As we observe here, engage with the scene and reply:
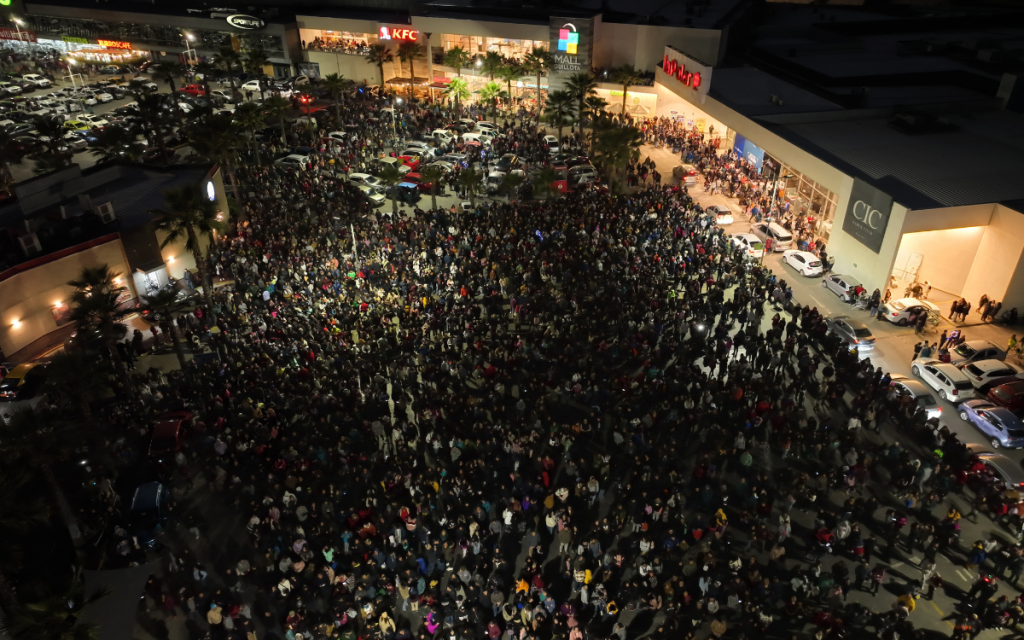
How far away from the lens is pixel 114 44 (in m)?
82.4

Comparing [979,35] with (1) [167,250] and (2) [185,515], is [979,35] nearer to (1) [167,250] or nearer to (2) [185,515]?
(1) [167,250]

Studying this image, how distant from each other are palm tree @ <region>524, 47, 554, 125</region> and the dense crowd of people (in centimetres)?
3186

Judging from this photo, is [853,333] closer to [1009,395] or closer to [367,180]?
[1009,395]

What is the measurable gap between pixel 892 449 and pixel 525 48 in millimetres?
55810

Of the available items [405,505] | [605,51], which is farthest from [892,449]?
[605,51]

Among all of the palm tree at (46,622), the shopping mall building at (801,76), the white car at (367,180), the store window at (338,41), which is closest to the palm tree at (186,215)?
the white car at (367,180)

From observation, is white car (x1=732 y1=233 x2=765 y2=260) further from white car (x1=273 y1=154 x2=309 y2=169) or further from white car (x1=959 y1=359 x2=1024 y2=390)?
white car (x1=273 y1=154 x2=309 y2=169)

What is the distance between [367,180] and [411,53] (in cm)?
2515

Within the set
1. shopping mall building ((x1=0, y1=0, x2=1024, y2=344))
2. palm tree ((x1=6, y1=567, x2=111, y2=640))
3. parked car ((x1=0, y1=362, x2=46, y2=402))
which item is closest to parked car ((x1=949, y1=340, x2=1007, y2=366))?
shopping mall building ((x1=0, y1=0, x2=1024, y2=344))

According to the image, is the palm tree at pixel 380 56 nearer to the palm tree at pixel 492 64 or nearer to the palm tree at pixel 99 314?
the palm tree at pixel 492 64

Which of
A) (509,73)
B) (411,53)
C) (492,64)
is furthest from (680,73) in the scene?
(411,53)

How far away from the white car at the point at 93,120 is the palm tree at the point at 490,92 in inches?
1346

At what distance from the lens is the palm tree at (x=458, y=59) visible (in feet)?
217

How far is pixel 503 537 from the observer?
2083 cm
